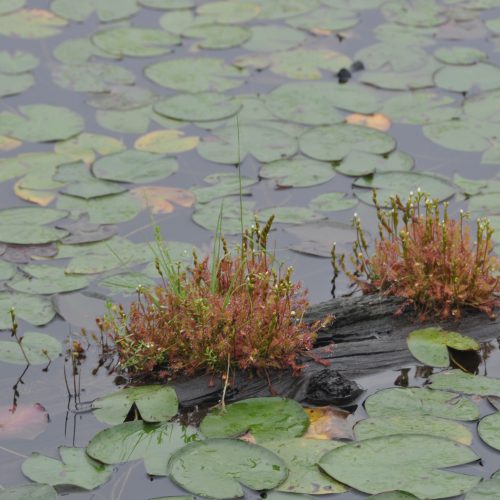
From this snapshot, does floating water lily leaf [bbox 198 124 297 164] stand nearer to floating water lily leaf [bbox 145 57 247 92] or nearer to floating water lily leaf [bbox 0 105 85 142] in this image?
floating water lily leaf [bbox 145 57 247 92]

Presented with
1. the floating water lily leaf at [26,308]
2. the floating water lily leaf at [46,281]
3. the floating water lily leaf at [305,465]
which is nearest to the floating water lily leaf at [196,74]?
the floating water lily leaf at [46,281]

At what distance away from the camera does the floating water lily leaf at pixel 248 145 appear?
564cm

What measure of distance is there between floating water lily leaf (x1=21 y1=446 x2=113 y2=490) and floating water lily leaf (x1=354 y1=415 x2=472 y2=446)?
0.90 m

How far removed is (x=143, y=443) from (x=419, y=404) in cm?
100

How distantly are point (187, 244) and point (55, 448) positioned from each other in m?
1.46

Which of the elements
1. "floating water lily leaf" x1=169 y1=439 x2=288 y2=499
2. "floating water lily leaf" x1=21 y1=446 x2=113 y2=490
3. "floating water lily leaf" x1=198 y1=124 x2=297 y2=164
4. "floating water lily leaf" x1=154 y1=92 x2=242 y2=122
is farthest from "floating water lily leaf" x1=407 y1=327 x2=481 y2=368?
"floating water lily leaf" x1=154 y1=92 x2=242 y2=122

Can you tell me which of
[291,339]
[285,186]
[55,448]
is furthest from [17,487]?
[285,186]

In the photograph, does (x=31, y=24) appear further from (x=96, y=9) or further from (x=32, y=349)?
(x=32, y=349)

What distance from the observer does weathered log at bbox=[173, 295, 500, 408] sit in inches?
152

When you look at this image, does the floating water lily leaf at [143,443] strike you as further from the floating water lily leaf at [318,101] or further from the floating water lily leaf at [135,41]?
the floating water lily leaf at [135,41]

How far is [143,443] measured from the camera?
11.9 ft

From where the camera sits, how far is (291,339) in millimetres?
3924

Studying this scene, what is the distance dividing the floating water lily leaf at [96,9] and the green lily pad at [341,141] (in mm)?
2104

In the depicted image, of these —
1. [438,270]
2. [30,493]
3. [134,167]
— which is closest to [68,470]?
[30,493]
